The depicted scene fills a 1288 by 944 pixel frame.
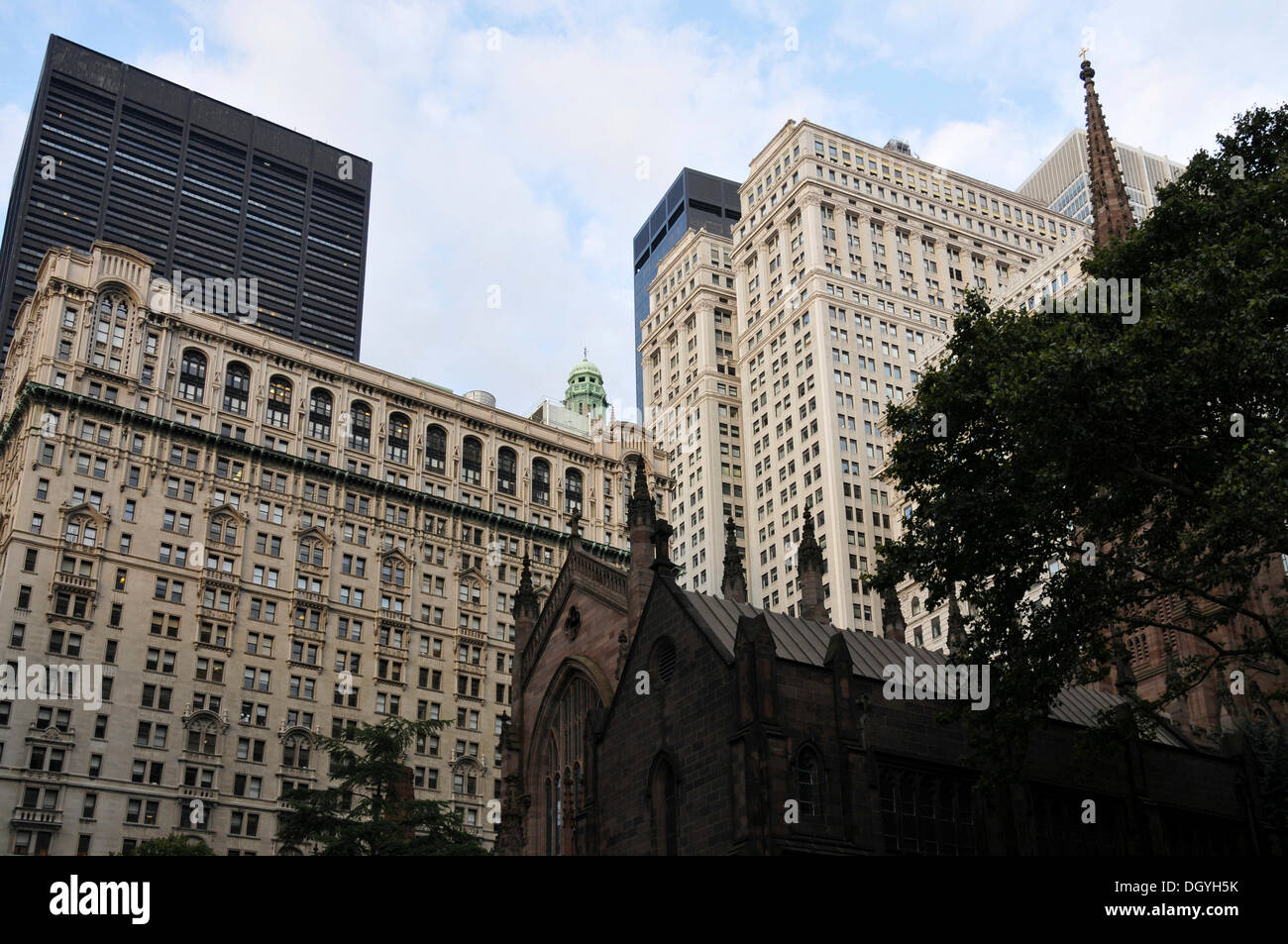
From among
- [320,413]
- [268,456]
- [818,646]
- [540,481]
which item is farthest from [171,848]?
[540,481]

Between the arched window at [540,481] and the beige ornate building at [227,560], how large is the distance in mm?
565

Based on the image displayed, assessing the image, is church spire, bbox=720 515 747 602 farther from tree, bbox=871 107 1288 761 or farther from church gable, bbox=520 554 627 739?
tree, bbox=871 107 1288 761

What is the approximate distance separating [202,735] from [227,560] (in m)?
13.4

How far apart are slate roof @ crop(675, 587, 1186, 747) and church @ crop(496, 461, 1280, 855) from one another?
0.40 ft

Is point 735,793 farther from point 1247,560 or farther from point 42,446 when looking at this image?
point 42,446

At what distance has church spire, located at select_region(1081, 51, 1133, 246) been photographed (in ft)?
211

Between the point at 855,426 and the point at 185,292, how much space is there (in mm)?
81624

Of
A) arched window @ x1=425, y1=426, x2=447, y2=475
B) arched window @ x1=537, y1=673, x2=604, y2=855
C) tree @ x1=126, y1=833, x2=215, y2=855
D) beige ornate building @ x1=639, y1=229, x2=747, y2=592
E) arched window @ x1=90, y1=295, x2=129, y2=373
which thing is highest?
beige ornate building @ x1=639, y1=229, x2=747, y2=592

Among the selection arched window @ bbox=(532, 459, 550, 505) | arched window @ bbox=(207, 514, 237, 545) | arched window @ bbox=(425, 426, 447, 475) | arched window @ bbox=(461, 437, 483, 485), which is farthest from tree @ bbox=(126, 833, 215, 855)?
arched window @ bbox=(532, 459, 550, 505)

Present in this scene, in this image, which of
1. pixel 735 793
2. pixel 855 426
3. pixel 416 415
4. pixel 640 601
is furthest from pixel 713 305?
pixel 735 793

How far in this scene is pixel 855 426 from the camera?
125500 mm

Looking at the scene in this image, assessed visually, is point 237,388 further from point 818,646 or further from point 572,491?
point 818,646

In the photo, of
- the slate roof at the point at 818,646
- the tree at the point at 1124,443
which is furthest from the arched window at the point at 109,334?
the tree at the point at 1124,443

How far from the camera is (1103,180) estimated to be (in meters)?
65.5
